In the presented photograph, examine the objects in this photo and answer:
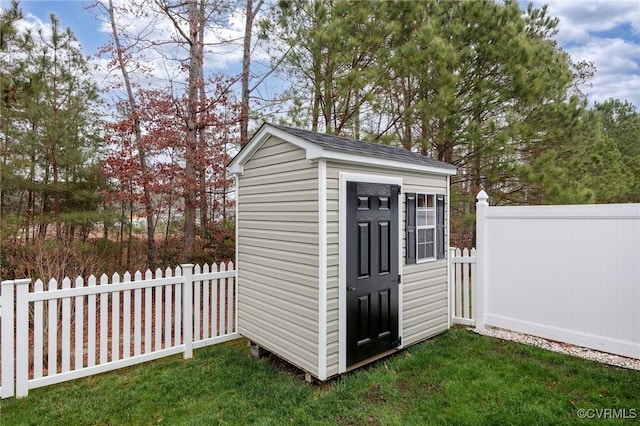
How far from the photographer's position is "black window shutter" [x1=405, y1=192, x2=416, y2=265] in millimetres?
4441

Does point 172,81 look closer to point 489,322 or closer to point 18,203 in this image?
point 18,203

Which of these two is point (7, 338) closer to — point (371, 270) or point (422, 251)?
point (371, 270)

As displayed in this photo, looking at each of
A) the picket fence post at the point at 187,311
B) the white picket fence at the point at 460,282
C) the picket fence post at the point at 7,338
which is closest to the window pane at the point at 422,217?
the white picket fence at the point at 460,282

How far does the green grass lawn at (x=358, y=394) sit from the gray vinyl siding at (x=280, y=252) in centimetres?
44

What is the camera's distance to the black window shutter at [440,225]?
4.98 m

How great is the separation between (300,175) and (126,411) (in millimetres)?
2841

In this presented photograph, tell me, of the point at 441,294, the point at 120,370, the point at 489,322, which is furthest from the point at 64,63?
the point at 489,322

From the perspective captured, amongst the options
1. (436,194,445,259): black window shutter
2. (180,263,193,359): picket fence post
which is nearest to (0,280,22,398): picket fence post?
(180,263,193,359): picket fence post

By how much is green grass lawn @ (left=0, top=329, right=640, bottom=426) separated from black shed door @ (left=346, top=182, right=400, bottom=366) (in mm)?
340

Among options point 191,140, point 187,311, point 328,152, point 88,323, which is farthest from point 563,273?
point 191,140

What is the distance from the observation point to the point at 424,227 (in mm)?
4746

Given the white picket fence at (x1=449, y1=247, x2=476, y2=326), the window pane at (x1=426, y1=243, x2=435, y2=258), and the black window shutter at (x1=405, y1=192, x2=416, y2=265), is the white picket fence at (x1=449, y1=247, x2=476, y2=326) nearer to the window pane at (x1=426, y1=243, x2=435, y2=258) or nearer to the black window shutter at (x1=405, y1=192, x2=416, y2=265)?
the window pane at (x1=426, y1=243, x2=435, y2=258)

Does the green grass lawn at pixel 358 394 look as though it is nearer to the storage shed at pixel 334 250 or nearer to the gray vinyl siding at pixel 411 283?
the storage shed at pixel 334 250

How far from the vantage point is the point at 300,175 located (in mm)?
3682
